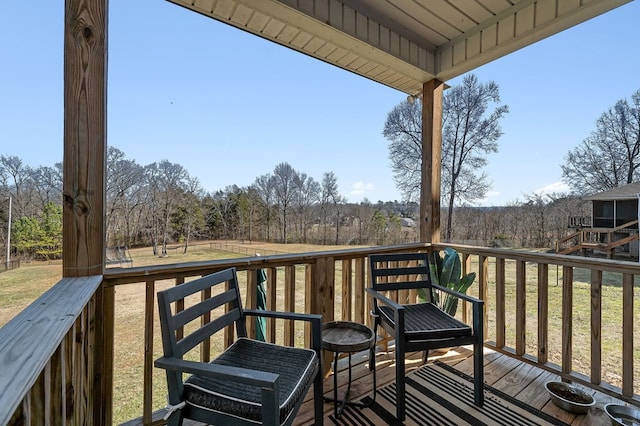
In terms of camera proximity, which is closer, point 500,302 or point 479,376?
point 479,376

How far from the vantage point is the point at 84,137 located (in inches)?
57.1

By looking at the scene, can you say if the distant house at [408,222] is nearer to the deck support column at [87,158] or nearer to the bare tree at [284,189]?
the bare tree at [284,189]

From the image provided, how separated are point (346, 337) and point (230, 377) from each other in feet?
3.24

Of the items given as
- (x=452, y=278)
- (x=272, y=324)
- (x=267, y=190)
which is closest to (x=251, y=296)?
(x=272, y=324)

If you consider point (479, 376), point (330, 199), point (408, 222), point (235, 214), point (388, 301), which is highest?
point (330, 199)

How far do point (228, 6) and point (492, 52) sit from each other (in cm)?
231

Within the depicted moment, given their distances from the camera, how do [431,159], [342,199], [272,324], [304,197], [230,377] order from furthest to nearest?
[342,199], [304,197], [431,159], [272,324], [230,377]

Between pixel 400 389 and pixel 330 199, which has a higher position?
pixel 330 199

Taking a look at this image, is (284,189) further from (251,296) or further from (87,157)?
(87,157)

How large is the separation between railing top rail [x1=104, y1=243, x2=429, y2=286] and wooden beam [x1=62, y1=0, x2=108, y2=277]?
14 cm

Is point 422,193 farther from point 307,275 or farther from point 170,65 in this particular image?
point 170,65

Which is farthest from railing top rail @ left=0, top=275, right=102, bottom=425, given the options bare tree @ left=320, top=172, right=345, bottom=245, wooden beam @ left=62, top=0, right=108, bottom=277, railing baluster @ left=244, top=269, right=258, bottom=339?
bare tree @ left=320, top=172, right=345, bottom=245

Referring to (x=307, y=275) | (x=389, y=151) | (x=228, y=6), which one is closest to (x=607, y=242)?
(x=307, y=275)

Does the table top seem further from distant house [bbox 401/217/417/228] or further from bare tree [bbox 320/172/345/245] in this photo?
distant house [bbox 401/217/417/228]
